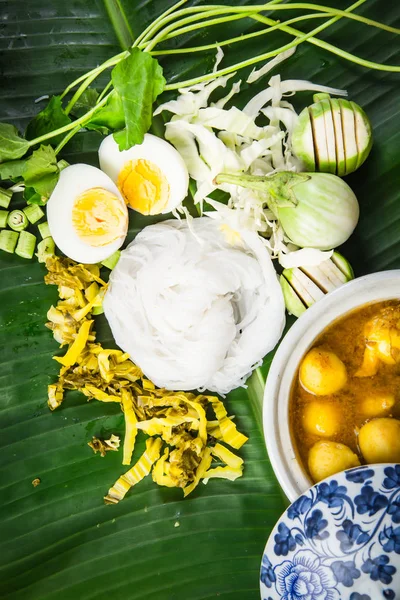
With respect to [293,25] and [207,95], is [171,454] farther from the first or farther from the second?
[293,25]

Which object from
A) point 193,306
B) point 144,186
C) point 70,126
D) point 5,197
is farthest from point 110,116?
point 193,306

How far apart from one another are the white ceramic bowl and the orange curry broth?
1.5 inches

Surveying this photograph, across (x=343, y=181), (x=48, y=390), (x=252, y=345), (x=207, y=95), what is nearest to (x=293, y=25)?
(x=207, y=95)

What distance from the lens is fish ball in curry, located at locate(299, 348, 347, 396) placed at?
5.83 ft

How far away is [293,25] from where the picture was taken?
202 centimetres

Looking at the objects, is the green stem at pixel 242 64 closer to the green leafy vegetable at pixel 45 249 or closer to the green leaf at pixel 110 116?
the green leaf at pixel 110 116

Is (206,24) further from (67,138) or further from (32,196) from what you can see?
(32,196)

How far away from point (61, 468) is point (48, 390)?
0.27 metres

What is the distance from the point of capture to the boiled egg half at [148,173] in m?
1.99

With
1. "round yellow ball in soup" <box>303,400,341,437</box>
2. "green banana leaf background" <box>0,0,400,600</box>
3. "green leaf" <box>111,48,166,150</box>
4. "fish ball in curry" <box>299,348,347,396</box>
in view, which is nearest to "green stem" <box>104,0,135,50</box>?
"green banana leaf background" <box>0,0,400,600</box>

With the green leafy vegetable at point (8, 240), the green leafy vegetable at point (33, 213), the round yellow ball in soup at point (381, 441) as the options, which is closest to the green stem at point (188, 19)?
the green leafy vegetable at point (33, 213)

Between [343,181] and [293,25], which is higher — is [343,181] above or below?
below

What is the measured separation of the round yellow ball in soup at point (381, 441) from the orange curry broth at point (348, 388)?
0.06m

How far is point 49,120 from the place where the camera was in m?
1.94
